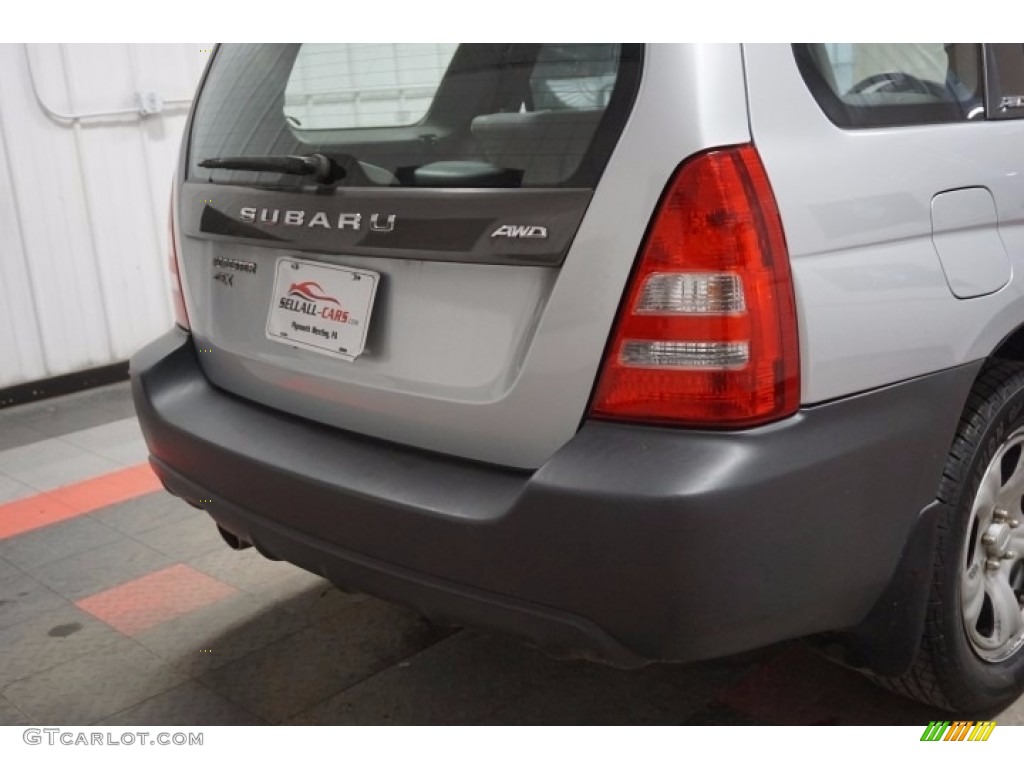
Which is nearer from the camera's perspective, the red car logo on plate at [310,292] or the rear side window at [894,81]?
the rear side window at [894,81]

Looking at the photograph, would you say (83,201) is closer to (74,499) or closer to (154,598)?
(74,499)

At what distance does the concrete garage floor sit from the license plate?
0.85m

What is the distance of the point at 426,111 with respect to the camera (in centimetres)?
177

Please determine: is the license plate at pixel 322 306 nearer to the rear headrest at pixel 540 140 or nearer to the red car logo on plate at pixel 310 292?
the red car logo on plate at pixel 310 292

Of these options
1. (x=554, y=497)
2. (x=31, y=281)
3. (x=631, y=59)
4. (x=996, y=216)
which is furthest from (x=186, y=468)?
(x=31, y=281)

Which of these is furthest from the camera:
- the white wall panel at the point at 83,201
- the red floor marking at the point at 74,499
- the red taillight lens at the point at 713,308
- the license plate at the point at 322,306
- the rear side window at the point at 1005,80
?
the white wall panel at the point at 83,201

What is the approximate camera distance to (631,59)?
1.49 m

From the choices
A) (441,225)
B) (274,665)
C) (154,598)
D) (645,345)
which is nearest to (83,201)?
(154,598)

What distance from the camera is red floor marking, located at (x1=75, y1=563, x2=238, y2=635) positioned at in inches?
106

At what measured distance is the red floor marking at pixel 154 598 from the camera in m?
2.69
